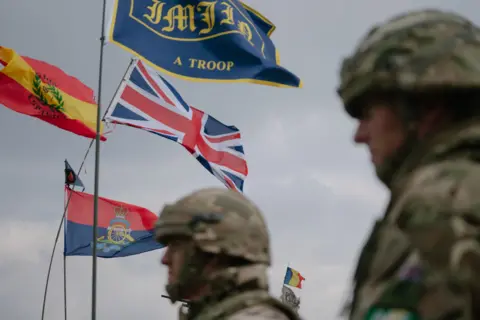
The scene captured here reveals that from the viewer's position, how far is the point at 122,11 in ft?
37.9

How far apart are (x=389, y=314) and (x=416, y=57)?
0.69m

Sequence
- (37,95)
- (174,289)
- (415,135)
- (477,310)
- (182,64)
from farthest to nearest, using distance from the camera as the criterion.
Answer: (37,95) → (182,64) → (174,289) → (415,135) → (477,310)

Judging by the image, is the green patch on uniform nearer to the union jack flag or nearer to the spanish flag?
the union jack flag

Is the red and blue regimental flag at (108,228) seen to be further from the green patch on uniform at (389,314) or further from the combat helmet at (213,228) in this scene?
the green patch on uniform at (389,314)

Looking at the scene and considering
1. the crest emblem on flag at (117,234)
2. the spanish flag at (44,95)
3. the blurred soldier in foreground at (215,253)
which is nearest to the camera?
the blurred soldier in foreground at (215,253)

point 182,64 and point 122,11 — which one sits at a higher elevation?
point 122,11

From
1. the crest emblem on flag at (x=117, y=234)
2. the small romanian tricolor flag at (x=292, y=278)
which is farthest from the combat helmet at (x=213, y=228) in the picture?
the small romanian tricolor flag at (x=292, y=278)

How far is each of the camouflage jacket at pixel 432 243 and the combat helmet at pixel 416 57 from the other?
145 millimetres

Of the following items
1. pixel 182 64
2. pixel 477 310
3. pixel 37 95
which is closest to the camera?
pixel 477 310

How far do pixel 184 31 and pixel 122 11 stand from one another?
1.02 m

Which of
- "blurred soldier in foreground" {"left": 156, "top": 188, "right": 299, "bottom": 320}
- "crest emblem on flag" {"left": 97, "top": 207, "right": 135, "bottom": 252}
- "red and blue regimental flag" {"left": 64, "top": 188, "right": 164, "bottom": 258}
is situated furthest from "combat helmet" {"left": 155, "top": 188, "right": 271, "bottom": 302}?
"crest emblem on flag" {"left": 97, "top": 207, "right": 135, "bottom": 252}

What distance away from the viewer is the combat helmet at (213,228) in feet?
13.5

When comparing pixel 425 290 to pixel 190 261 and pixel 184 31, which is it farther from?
pixel 184 31

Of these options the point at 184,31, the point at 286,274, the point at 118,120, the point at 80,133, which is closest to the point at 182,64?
the point at 184,31
